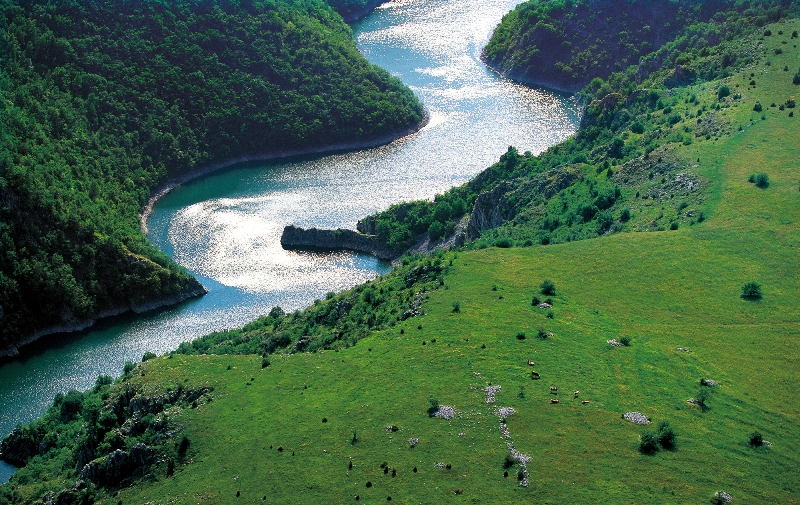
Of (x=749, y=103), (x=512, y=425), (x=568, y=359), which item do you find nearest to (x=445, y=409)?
(x=512, y=425)

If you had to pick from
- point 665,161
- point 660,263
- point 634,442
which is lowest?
point 634,442

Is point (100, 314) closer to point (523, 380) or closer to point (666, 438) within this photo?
point (523, 380)

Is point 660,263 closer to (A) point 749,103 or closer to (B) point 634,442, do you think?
(B) point 634,442

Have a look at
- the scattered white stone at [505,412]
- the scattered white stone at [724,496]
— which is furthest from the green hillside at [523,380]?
the scattered white stone at [724,496]

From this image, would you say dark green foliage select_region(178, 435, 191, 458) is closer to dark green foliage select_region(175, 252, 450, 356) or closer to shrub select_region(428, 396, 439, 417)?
dark green foliage select_region(175, 252, 450, 356)

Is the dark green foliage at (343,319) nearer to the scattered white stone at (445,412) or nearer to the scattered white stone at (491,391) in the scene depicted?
the scattered white stone at (491,391)
